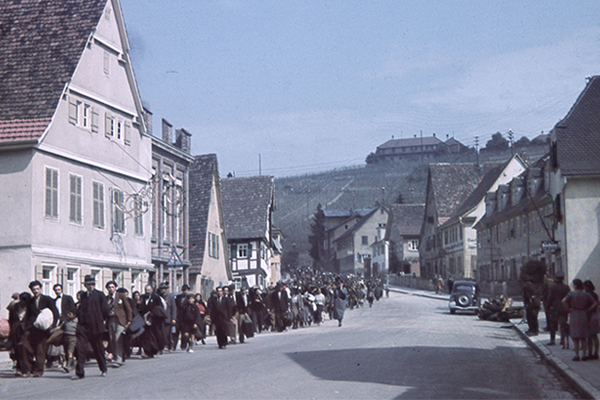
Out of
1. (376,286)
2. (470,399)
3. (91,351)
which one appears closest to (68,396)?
(91,351)

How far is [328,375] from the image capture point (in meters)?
13.2

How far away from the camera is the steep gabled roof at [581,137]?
129 ft

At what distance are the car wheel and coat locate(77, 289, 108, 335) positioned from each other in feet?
91.5

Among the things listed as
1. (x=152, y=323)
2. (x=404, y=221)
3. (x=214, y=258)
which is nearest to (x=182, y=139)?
(x=214, y=258)

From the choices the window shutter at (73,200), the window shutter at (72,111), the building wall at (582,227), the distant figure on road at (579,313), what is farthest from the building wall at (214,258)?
the distant figure on road at (579,313)

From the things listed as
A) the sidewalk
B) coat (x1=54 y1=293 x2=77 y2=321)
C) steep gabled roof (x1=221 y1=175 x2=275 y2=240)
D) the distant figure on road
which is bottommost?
the sidewalk

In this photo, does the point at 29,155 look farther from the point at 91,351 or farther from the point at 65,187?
the point at 91,351

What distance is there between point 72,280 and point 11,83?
6.64m

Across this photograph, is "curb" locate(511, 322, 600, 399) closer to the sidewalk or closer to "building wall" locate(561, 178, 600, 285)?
the sidewalk

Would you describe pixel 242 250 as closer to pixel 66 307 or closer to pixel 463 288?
pixel 463 288

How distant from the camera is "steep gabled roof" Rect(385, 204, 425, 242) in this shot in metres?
104

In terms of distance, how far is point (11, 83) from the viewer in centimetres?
2594

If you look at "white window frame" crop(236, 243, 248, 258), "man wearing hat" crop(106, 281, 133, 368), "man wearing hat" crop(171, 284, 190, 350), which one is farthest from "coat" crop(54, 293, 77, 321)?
"white window frame" crop(236, 243, 248, 258)

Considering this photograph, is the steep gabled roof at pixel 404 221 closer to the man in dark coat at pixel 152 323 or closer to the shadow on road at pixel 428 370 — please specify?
the man in dark coat at pixel 152 323
